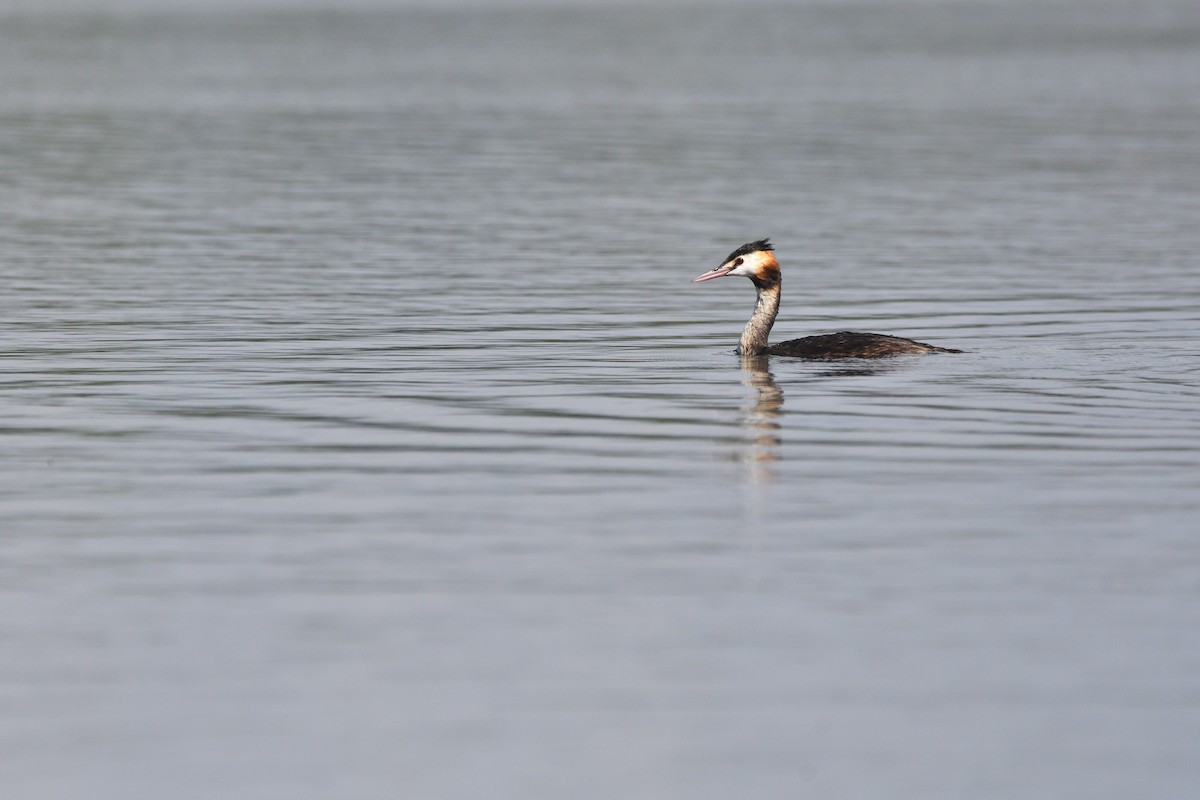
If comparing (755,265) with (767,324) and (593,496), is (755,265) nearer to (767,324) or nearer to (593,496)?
(767,324)

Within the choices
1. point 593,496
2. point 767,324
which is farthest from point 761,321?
point 593,496

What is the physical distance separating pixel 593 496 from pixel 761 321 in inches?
294

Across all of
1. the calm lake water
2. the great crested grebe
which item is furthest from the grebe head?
the calm lake water

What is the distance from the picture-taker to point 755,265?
2156 centimetres

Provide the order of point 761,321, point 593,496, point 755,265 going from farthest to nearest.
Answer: point 761,321 < point 755,265 < point 593,496

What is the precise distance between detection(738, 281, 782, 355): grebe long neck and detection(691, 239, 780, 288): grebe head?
60mm

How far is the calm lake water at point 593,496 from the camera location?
32.1ft

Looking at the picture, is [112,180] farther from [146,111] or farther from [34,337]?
[34,337]

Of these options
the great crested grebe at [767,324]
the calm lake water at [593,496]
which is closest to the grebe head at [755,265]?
the great crested grebe at [767,324]

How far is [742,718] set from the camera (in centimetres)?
998

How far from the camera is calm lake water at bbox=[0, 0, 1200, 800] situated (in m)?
9.80

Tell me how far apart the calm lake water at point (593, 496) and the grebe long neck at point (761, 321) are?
314 millimetres

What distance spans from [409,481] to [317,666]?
170 inches

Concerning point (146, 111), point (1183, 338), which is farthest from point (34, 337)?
point (146, 111)
